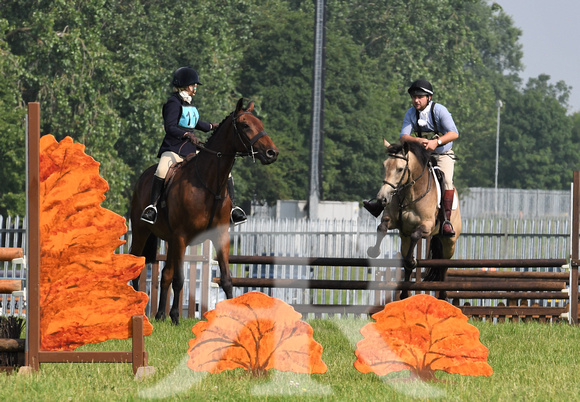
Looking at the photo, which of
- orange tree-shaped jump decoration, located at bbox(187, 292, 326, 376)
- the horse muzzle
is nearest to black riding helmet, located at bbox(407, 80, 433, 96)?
the horse muzzle

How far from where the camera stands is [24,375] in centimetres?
700

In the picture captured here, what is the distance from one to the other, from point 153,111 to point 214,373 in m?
30.1

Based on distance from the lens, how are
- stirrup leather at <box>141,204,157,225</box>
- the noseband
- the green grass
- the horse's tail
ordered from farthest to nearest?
the horse's tail < stirrup leather at <box>141,204,157,225</box> < the noseband < the green grass

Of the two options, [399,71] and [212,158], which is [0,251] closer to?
[212,158]

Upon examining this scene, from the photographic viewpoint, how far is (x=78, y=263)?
24.1 ft

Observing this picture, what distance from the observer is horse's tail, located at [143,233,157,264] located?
13.4m

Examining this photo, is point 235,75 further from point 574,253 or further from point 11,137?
point 574,253

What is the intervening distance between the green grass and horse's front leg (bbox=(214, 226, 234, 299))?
8.30 feet

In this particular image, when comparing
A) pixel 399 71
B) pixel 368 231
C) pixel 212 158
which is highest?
pixel 399 71

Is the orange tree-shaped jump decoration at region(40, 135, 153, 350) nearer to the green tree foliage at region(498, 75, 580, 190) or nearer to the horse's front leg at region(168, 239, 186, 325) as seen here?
the horse's front leg at region(168, 239, 186, 325)

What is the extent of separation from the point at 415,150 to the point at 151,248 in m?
3.90

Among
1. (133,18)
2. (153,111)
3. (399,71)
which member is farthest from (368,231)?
(399,71)

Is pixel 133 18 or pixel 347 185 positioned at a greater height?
pixel 133 18

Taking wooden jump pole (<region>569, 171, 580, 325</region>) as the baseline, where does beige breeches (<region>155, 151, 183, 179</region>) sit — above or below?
above
